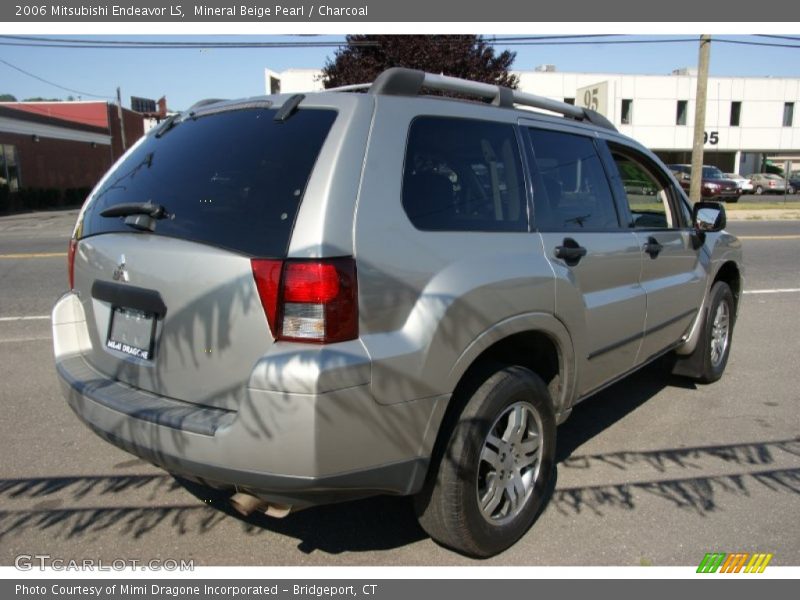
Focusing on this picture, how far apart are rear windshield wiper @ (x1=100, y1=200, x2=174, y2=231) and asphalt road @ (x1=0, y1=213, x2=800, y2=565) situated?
1468 mm

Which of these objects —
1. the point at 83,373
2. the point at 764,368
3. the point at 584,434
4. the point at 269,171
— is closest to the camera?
the point at 269,171

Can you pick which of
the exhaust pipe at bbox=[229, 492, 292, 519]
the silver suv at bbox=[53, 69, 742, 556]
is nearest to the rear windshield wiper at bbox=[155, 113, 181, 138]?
the silver suv at bbox=[53, 69, 742, 556]

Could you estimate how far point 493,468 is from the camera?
2877mm

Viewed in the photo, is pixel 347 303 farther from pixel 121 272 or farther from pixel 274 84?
pixel 274 84

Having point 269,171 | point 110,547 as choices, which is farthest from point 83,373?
point 269,171

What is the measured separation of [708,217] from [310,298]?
366cm

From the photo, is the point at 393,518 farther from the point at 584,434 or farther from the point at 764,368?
the point at 764,368

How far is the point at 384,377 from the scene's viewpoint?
7.54 ft

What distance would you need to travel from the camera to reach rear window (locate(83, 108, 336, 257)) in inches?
92.7

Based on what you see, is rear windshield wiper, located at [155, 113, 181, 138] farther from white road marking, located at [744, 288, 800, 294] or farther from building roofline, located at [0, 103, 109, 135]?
building roofline, located at [0, 103, 109, 135]

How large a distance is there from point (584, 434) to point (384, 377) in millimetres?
2436

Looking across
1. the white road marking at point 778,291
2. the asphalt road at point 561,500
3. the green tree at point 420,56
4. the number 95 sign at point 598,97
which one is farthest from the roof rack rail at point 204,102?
the number 95 sign at point 598,97

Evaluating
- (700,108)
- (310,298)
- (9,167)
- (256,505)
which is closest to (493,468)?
Answer: (256,505)

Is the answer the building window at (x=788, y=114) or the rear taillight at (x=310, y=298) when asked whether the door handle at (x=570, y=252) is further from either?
the building window at (x=788, y=114)
